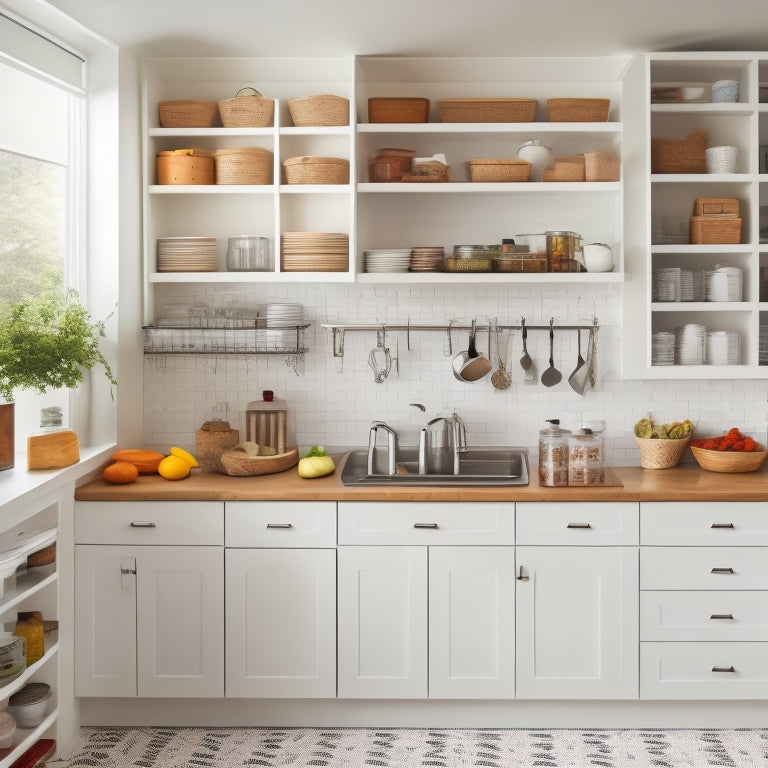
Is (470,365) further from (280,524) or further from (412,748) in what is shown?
(412,748)

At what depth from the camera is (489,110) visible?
3.58 meters

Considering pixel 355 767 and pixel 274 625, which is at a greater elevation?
pixel 274 625

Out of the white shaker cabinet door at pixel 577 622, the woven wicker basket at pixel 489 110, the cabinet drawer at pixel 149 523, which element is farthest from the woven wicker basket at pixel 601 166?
the cabinet drawer at pixel 149 523

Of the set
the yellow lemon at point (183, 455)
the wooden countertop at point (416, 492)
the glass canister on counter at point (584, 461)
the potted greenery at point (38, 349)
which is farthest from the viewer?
the yellow lemon at point (183, 455)

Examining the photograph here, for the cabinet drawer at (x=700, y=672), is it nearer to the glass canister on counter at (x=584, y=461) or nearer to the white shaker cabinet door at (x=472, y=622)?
the white shaker cabinet door at (x=472, y=622)

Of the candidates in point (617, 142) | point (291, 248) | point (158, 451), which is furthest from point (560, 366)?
point (158, 451)

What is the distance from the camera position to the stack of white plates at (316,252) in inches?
140

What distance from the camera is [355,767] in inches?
117

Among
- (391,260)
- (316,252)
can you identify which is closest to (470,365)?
(391,260)

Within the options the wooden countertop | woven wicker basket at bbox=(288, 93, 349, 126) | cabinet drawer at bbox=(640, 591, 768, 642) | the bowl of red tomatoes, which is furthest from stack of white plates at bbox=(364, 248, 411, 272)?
cabinet drawer at bbox=(640, 591, 768, 642)

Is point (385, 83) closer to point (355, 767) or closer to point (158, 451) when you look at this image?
point (158, 451)

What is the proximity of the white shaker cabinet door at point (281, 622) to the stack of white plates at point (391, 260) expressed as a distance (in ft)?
3.90

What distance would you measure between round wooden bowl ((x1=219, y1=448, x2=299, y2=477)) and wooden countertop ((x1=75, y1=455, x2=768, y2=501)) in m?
0.12

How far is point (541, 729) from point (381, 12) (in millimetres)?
2699
